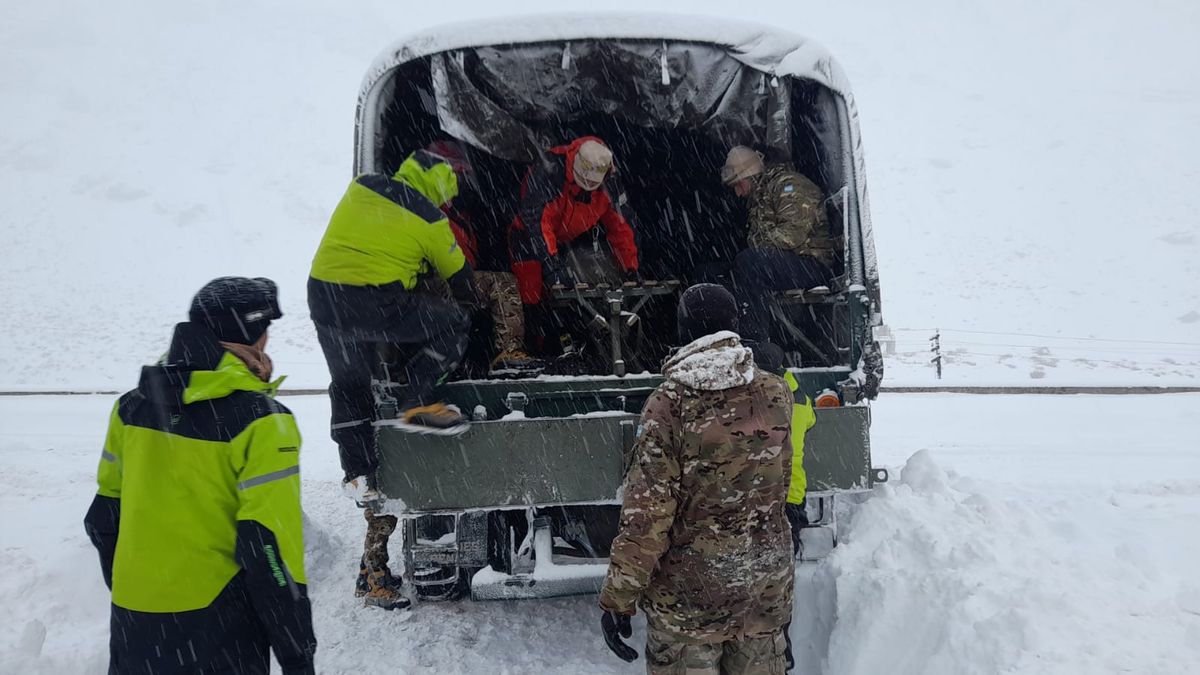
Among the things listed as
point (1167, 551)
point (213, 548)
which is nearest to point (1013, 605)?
point (1167, 551)

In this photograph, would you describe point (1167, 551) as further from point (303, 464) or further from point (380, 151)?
point (303, 464)

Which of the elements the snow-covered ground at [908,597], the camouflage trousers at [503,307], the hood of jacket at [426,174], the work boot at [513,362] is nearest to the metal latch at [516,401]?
the work boot at [513,362]

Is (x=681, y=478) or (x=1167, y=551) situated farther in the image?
(x=1167, y=551)

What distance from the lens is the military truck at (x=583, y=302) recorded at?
312cm

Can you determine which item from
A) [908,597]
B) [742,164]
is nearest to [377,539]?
[908,597]

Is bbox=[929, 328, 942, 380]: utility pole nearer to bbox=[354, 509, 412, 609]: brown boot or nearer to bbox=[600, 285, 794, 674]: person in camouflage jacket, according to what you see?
bbox=[354, 509, 412, 609]: brown boot

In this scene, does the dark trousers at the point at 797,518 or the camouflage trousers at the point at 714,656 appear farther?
the dark trousers at the point at 797,518

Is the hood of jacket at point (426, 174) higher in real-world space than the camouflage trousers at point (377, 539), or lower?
higher

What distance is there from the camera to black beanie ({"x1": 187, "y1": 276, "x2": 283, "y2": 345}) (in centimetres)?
211

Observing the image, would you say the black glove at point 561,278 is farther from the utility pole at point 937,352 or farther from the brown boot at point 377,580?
the utility pole at point 937,352

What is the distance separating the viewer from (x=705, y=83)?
4.15 metres

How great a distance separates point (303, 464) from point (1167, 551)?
7.04 meters

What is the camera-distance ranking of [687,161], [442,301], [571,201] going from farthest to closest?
[687,161], [571,201], [442,301]

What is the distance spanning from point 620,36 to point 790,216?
1.36m
